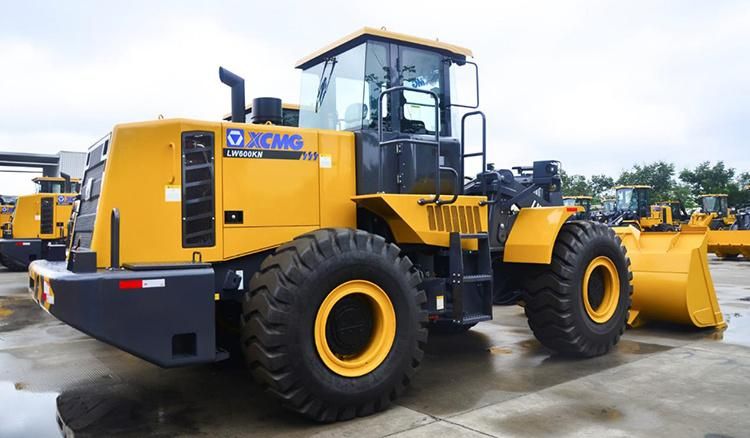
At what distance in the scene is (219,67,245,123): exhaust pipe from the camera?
5.45m

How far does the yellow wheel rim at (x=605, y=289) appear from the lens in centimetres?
653

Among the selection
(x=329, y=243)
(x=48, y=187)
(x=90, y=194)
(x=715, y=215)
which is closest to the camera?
(x=329, y=243)

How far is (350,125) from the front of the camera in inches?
227

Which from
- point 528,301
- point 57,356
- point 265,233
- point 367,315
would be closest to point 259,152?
point 265,233

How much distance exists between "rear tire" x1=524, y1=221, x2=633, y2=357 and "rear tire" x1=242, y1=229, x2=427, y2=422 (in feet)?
6.23

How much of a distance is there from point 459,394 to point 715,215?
24940 mm

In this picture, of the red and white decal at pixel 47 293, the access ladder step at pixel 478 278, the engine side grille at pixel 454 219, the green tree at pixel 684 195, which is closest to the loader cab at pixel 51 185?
the red and white decal at pixel 47 293

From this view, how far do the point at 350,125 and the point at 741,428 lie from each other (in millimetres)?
3887

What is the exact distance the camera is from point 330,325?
4.62 m

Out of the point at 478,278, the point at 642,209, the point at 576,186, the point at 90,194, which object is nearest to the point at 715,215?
the point at 642,209

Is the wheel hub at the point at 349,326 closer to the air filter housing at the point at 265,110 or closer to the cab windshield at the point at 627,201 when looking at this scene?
the air filter housing at the point at 265,110

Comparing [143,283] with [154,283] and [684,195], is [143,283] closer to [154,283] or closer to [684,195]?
[154,283]

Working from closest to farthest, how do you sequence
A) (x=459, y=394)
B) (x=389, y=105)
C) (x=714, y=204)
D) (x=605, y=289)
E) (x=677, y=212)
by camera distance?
(x=459, y=394)
(x=389, y=105)
(x=605, y=289)
(x=677, y=212)
(x=714, y=204)

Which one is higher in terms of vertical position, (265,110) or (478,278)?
(265,110)
